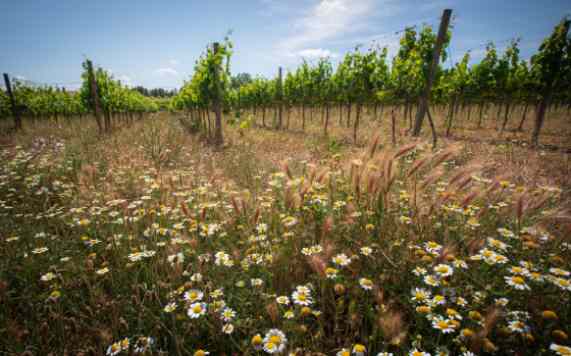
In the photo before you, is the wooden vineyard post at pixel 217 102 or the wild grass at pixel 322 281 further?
the wooden vineyard post at pixel 217 102

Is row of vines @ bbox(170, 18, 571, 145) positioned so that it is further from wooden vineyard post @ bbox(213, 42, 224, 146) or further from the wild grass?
the wild grass

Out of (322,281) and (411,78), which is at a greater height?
(411,78)

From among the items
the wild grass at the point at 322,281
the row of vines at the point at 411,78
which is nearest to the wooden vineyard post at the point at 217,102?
the row of vines at the point at 411,78

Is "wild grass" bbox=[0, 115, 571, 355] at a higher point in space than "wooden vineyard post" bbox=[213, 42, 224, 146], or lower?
lower

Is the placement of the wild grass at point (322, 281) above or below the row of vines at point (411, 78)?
below

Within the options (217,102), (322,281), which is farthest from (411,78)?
(322,281)

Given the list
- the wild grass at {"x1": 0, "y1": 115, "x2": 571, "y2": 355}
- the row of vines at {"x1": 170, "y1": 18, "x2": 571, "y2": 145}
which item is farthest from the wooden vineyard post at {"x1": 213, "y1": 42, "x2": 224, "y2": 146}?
→ the wild grass at {"x1": 0, "y1": 115, "x2": 571, "y2": 355}

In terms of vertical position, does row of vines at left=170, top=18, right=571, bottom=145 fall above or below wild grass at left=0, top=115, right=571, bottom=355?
above

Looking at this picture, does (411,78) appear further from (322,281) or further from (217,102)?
(322,281)

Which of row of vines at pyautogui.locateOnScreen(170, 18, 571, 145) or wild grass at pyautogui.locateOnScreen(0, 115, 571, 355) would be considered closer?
wild grass at pyautogui.locateOnScreen(0, 115, 571, 355)

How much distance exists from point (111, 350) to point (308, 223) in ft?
6.38

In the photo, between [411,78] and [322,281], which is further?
[411,78]

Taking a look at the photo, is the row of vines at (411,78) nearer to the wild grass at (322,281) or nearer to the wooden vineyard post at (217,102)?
the wooden vineyard post at (217,102)

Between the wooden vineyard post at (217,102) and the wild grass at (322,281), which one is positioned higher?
the wooden vineyard post at (217,102)
